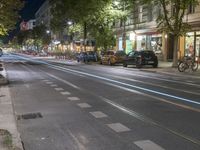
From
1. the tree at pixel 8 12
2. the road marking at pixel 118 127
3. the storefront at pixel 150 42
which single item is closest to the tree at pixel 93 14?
the storefront at pixel 150 42

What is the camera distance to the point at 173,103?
489 inches

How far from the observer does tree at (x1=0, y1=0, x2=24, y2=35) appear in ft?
73.6

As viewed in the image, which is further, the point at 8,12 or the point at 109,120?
the point at 8,12

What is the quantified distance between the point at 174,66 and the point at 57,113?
23.8 metres

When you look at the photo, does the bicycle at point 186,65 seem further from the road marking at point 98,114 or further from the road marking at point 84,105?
the road marking at point 98,114

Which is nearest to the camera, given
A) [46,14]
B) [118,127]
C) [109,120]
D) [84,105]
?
[118,127]

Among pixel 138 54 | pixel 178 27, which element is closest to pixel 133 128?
pixel 178 27

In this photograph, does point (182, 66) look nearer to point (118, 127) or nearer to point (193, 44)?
point (193, 44)

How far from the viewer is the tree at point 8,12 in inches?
883

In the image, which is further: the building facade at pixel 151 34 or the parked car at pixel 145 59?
the building facade at pixel 151 34

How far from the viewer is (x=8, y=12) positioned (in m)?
23.0

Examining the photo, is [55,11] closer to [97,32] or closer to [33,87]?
[97,32]

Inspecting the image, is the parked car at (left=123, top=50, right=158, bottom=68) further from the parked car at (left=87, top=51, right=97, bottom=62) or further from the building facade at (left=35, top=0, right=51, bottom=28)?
the building facade at (left=35, top=0, right=51, bottom=28)

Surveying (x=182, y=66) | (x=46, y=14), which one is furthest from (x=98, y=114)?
(x=46, y=14)
